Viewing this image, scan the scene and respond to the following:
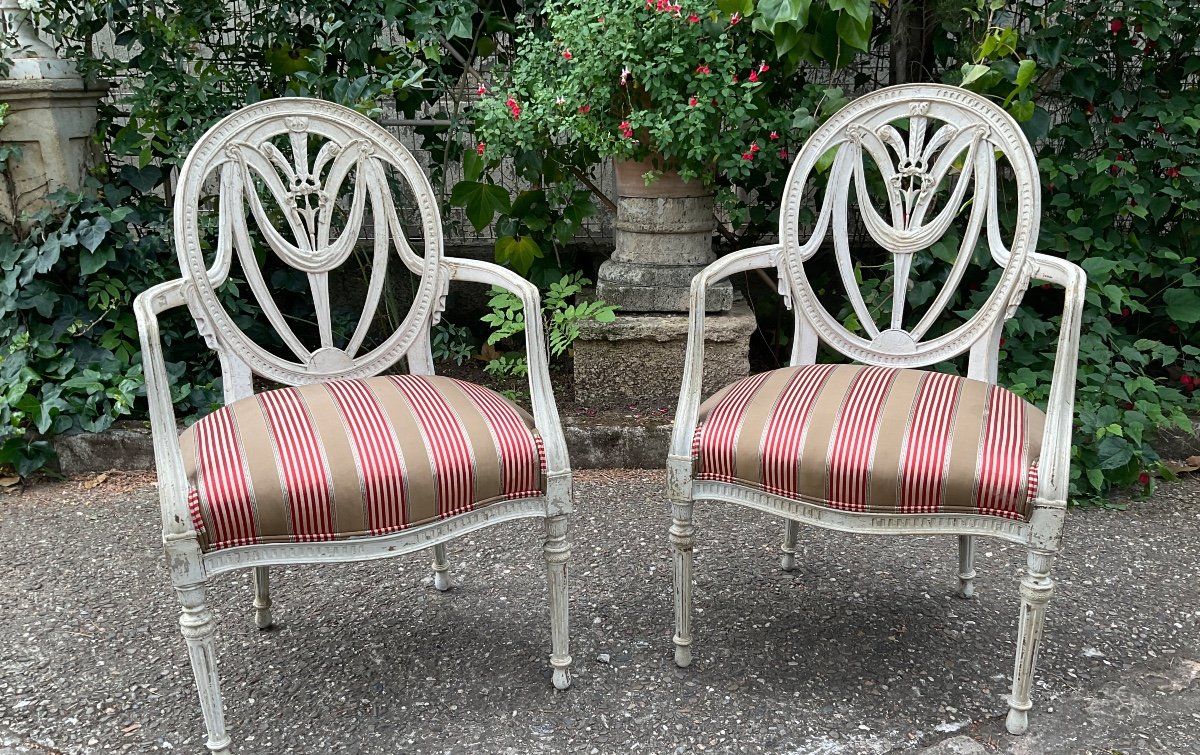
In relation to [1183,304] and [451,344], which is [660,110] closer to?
[451,344]

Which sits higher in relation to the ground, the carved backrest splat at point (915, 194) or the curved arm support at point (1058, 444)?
the carved backrest splat at point (915, 194)

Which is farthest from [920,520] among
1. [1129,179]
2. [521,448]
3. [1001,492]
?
[1129,179]

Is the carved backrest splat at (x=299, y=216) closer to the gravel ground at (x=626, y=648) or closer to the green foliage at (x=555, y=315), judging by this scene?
the gravel ground at (x=626, y=648)

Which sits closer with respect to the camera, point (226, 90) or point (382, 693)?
point (382, 693)

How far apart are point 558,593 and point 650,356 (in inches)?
49.4

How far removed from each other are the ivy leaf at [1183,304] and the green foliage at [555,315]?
175 cm

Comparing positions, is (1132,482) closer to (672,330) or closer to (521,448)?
(672,330)

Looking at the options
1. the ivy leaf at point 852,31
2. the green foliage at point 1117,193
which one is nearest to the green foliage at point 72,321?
the ivy leaf at point 852,31

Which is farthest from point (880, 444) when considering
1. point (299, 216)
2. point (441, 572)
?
point (299, 216)

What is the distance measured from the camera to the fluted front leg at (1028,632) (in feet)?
5.25

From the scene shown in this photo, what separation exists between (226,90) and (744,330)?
1940 millimetres

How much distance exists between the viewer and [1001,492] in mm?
1554

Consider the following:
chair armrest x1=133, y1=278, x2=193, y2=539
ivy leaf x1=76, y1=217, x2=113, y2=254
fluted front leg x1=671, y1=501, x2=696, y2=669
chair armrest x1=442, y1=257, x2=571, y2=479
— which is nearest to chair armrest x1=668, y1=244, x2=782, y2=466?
fluted front leg x1=671, y1=501, x2=696, y2=669

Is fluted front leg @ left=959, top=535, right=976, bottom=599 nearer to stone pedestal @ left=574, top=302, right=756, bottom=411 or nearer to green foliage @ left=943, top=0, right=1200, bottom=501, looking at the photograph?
green foliage @ left=943, top=0, right=1200, bottom=501
